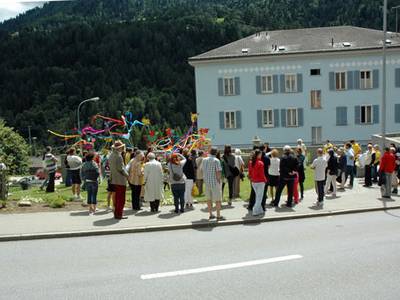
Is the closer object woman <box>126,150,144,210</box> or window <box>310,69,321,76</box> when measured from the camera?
woman <box>126,150,144,210</box>

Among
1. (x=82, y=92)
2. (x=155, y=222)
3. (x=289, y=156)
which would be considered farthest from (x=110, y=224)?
(x=82, y=92)

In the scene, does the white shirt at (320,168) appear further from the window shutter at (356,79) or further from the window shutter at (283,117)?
the window shutter at (356,79)

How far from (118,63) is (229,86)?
343 ft

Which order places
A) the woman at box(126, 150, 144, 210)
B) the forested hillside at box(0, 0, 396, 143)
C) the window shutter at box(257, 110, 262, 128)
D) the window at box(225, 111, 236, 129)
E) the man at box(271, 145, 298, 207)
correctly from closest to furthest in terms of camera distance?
the woman at box(126, 150, 144, 210) → the man at box(271, 145, 298, 207) → the window shutter at box(257, 110, 262, 128) → the window at box(225, 111, 236, 129) → the forested hillside at box(0, 0, 396, 143)

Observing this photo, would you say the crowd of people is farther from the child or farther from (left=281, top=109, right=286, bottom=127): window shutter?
(left=281, top=109, right=286, bottom=127): window shutter

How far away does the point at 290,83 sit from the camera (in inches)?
1690

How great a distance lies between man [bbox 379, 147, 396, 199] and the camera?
51.4ft

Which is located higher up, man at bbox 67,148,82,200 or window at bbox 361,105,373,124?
window at bbox 361,105,373,124

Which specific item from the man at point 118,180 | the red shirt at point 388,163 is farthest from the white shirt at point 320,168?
the man at point 118,180

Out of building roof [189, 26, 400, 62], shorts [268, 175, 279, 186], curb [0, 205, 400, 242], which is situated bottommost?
curb [0, 205, 400, 242]

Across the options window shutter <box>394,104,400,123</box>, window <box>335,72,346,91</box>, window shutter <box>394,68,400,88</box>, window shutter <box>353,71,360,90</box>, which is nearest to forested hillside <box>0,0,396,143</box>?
window <box>335,72,346,91</box>

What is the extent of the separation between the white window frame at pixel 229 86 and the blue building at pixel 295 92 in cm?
3

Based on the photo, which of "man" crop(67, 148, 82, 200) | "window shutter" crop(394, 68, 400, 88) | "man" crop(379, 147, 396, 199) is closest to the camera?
"man" crop(379, 147, 396, 199)

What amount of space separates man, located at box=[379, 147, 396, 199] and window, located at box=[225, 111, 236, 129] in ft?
91.1
